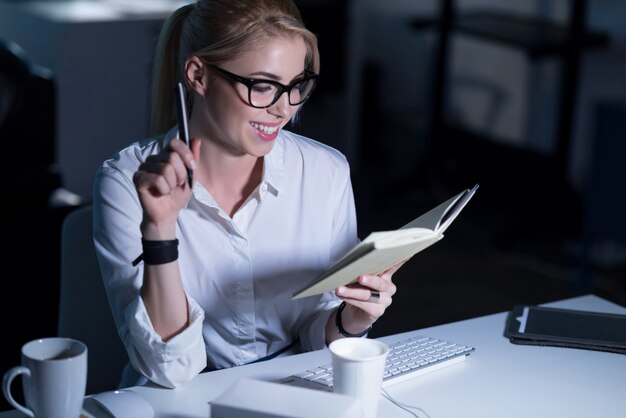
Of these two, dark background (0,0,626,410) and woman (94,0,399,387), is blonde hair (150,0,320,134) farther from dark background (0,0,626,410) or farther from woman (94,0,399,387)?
dark background (0,0,626,410)

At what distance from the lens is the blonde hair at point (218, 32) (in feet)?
5.11

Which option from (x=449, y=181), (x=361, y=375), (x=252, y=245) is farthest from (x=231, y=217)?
(x=449, y=181)

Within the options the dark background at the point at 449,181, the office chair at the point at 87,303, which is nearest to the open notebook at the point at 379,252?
the office chair at the point at 87,303

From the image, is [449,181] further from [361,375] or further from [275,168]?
[361,375]

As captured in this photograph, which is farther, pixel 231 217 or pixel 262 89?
pixel 231 217

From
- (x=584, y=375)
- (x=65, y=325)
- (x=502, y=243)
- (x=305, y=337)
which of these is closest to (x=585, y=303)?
(x=584, y=375)

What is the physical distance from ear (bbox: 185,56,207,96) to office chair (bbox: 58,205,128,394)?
296 mm

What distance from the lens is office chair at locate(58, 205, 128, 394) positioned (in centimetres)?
168

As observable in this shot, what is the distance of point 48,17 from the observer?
407 centimetres

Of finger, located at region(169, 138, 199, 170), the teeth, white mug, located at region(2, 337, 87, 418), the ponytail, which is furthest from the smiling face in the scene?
white mug, located at region(2, 337, 87, 418)

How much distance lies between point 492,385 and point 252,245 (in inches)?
19.4

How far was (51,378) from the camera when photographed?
1.15 meters

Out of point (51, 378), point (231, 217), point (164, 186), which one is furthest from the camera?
point (231, 217)

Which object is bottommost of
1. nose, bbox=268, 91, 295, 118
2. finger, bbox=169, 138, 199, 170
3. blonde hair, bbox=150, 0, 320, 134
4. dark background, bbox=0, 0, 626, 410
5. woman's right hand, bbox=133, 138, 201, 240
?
dark background, bbox=0, 0, 626, 410
